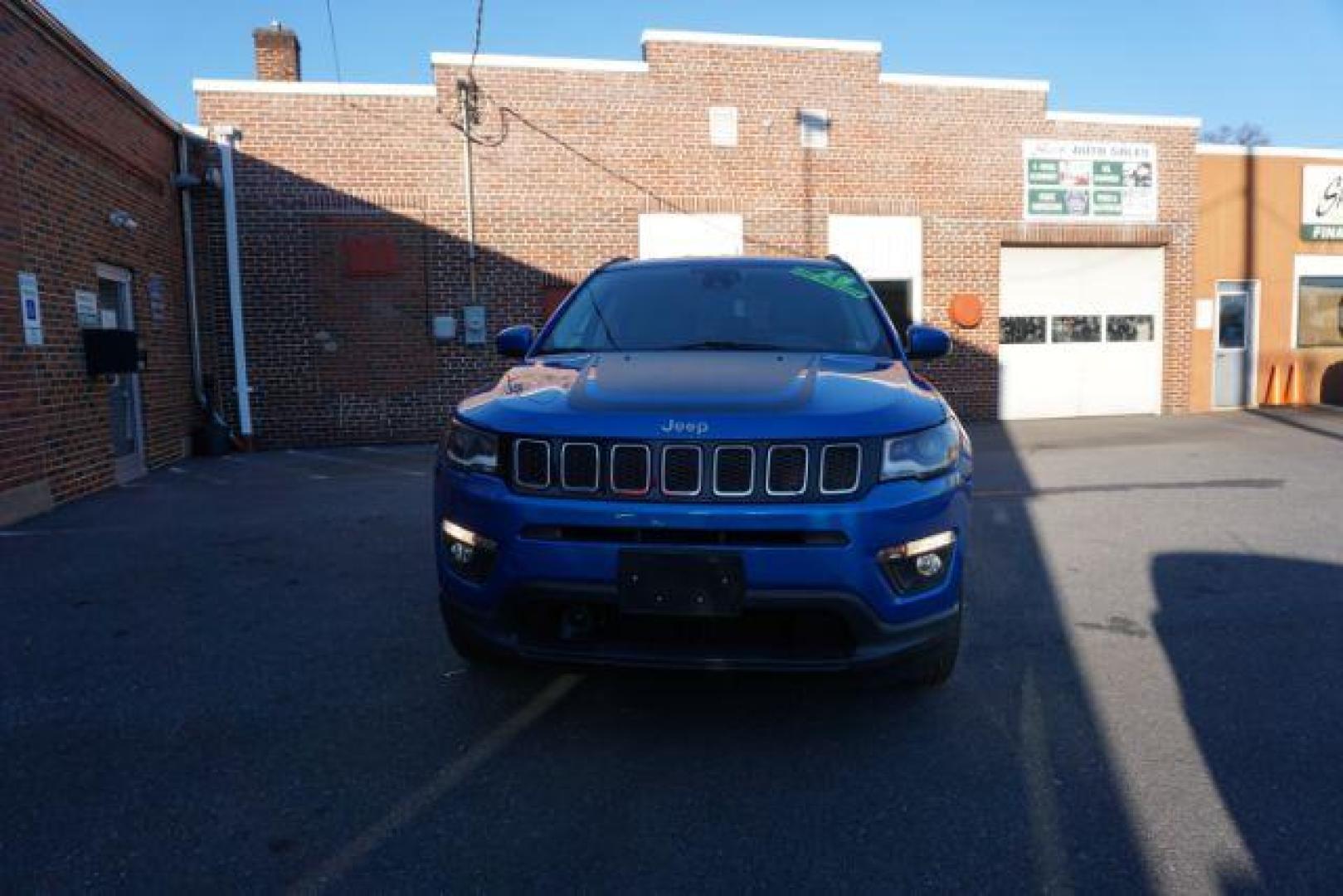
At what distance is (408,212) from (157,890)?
37.8 ft

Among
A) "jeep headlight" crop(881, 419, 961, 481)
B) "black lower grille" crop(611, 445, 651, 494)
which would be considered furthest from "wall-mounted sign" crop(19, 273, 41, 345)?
"jeep headlight" crop(881, 419, 961, 481)

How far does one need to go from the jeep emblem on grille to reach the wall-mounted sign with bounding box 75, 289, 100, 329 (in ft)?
25.9

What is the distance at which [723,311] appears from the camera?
4.07 m

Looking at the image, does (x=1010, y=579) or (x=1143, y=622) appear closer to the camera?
(x=1143, y=622)

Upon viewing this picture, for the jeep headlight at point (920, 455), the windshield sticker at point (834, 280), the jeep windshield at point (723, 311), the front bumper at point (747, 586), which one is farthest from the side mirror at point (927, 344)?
the front bumper at point (747, 586)

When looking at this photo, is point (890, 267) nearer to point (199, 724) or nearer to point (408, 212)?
point (408, 212)

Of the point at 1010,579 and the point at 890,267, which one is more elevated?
the point at 890,267

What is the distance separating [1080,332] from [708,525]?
14.3 m

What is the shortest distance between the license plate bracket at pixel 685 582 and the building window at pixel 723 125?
1189 centimetres

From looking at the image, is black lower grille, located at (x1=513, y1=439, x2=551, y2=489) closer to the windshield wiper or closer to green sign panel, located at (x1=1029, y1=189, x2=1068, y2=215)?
the windshield wiper

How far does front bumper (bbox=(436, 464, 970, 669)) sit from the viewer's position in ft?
8.32

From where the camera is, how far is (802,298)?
13.6 feet

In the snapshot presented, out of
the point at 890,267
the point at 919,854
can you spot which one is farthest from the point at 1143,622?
the point at 890,267

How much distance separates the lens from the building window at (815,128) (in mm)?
13492
